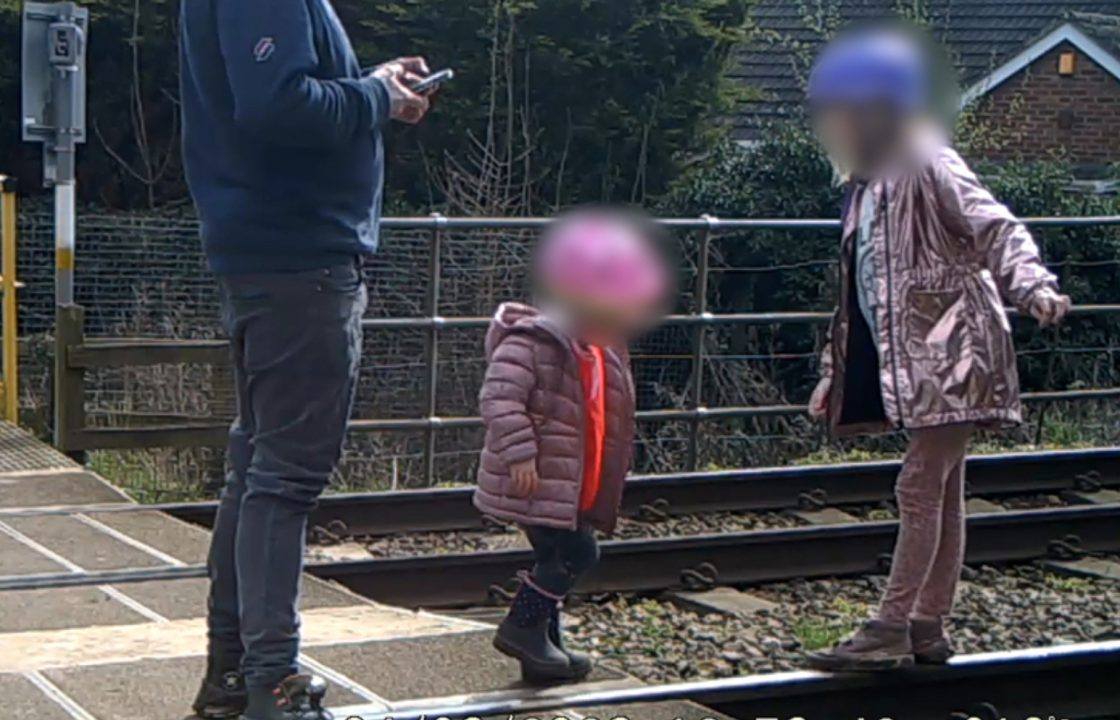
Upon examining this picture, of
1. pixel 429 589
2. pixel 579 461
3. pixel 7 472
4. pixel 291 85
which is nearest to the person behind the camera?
pixel 291 85

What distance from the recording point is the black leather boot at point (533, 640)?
5.09m

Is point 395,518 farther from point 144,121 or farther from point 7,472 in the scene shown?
point 144,121

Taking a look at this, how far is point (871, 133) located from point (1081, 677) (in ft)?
5.63

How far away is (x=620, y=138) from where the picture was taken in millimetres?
19797

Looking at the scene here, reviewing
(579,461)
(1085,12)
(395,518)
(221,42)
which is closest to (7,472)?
(395,518)

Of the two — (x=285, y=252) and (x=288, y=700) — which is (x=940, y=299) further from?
(x=288, y=700)

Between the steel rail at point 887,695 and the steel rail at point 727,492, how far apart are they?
10.5 ft

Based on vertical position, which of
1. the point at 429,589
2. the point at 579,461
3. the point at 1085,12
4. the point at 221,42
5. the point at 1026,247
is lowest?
the point at 429,589

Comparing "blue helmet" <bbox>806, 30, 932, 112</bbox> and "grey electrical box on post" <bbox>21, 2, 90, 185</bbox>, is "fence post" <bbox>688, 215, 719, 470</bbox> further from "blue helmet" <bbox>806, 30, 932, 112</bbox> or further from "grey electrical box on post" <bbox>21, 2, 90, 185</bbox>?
"blue helmet" <bbox>806, 30, 932, 112</bbox>

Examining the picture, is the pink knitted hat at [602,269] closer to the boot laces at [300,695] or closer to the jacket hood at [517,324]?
the jacket hood at [517,324]

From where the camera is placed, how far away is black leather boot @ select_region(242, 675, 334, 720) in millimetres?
4316

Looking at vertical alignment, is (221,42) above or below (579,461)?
above

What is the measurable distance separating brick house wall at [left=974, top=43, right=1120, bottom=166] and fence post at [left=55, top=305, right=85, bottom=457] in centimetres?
1733

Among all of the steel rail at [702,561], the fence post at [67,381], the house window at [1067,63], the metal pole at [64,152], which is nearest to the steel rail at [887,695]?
the steel rail at [702,561]
